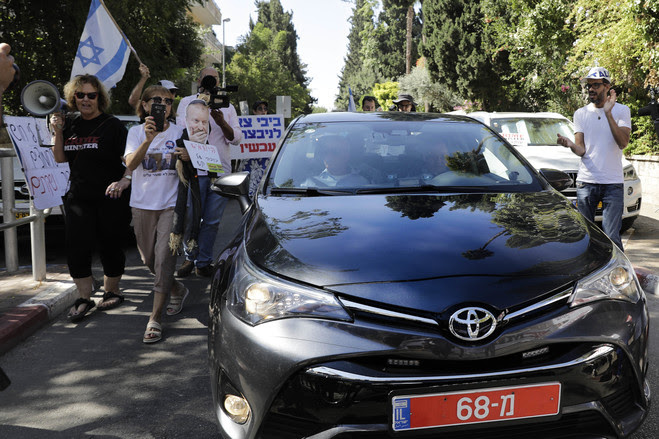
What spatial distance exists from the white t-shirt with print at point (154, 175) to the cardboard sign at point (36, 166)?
49.1 inches

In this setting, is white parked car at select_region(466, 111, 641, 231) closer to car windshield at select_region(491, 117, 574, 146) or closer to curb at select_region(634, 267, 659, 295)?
car windshield at select_region(491, 117, 574, 146)

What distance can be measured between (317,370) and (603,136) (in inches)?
180

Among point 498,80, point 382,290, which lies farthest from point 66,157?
point 498,80

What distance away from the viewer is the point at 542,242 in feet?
8.11

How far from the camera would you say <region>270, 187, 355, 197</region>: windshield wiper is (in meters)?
3.22

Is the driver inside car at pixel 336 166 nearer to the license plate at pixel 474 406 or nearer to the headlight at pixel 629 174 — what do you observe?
the license plate at pixel 474 406

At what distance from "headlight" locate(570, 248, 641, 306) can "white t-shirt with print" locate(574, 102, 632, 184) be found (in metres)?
3.39

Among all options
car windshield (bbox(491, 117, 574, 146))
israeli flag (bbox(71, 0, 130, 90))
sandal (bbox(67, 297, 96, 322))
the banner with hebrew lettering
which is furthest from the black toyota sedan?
the banner with hebrew lettering

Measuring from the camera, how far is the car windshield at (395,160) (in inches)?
132

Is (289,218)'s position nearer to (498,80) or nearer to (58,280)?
(58,280)

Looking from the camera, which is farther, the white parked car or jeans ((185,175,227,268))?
the white parked car

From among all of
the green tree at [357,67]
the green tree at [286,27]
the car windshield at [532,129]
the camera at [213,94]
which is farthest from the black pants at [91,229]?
the green tree at [286,27]

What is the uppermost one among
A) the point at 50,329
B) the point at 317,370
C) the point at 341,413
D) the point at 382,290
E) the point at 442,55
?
the point at 442,55

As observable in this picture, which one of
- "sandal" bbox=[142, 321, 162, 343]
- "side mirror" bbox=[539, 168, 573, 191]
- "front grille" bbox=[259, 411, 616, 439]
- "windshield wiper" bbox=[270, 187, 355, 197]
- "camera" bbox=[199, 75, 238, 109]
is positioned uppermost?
"camera" bbox=[199, 75, 238, 109]
